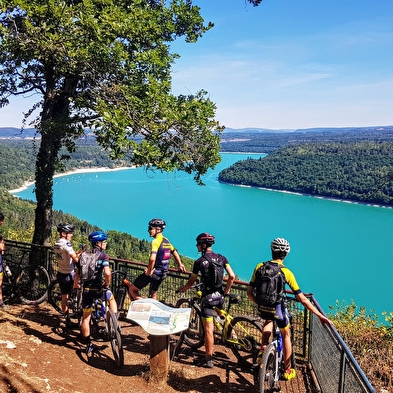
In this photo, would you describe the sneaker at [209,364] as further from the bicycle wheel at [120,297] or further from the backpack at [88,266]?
the bicycle wheel at [120,297]

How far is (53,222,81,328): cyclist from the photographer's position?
17.5 feet

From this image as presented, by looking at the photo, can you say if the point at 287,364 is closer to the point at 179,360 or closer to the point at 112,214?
the point at 179,360

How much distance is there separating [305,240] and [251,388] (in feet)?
232

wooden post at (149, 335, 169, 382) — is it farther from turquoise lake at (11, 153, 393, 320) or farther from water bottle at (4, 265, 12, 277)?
turquoise lake at (11, 153, 393, 320)

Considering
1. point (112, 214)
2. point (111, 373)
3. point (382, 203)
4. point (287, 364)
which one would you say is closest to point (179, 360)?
point (111, 373)

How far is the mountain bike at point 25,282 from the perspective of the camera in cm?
673

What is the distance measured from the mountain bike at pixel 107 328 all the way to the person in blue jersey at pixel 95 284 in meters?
0.08

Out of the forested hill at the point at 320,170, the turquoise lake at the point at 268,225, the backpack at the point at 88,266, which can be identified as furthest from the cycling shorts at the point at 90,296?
the forested hill at the point at 320,170

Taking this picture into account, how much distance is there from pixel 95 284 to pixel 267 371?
86.8 inches

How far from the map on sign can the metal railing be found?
129cm

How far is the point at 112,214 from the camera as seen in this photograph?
309ft

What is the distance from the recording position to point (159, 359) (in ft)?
14.0

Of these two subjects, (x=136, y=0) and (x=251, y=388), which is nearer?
(x=251, y=388)

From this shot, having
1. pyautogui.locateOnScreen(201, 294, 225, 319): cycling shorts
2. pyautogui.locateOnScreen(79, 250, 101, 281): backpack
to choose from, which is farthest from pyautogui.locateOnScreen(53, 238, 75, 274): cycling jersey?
pyautogui.locateOnScreen(201, 294, 225, 319): cycling shorts
